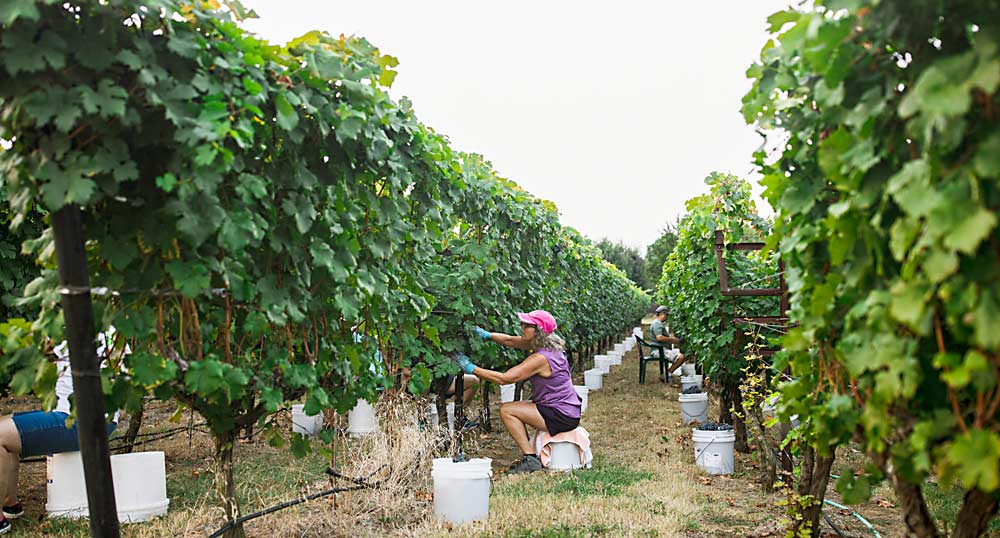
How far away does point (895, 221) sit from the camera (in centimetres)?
201

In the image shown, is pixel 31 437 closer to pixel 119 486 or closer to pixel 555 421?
pixel 119 486

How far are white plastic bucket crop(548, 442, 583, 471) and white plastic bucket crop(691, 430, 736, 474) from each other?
1.11 m

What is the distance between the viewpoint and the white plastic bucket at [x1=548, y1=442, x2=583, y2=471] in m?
6.71

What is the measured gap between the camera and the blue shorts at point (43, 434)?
461 centimetres

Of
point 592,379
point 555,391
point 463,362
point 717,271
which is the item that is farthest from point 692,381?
point 463,362

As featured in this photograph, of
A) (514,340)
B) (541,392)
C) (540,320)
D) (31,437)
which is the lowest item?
(541,392)

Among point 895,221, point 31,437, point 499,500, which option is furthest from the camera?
point 499,500

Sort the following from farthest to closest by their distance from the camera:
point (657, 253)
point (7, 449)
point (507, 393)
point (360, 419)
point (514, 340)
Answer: point (657, 253), point (507, 393), point (360, 419), point (514, 340), point (7, 449)

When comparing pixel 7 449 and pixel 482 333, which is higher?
pixel 482 333

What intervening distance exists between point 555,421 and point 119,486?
345cm

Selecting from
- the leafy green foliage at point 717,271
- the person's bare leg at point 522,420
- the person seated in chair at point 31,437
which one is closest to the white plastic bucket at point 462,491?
the person seated in chair at point 31,437

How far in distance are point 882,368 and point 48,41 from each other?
8.61 ft

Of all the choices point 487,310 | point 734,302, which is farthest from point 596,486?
point 734,302

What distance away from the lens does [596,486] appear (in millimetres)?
5801
